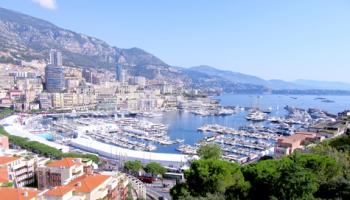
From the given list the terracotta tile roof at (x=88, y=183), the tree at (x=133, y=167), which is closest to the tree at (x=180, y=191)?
the terracotta tile roof at (x=88, y=183)

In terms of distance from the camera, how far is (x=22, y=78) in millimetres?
72938

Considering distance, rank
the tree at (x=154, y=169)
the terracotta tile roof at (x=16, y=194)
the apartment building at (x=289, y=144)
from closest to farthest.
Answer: the terracotta tile roof at (x=16, y=194), the tree at (x=154, y=169), the apartment building at (x=289, y=144)

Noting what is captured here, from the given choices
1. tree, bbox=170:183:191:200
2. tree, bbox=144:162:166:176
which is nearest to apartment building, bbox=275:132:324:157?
tree, bbox=144:162:166:176

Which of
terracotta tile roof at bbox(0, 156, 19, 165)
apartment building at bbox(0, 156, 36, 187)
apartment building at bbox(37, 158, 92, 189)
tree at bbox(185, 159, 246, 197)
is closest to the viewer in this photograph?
tree at bbox(185, 159, 246, 197)

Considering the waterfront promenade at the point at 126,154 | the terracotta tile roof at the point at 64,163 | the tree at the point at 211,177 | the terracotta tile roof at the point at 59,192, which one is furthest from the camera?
the waterfront promenade at the point at 126,154

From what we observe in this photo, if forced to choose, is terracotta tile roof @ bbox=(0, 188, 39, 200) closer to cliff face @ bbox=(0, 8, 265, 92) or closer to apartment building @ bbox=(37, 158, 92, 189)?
apartment building @ bbox=(37, 158, 92, 189)

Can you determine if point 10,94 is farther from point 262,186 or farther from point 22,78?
point 262,186

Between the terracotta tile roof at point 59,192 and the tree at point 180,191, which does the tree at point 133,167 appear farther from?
the terracotta tile roof at point 59,192

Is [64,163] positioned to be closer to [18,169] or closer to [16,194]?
[18,169]

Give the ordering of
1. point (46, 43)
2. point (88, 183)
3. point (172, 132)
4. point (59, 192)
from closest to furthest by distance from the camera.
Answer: point (59, 192), point (88, 183), point (172, 132), point (46, 43)

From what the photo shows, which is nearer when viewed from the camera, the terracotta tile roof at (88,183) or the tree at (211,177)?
the tree at (211,177)

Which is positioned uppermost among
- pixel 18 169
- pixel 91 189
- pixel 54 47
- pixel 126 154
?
pixel 54 47

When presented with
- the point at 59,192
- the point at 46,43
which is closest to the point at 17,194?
the point at 59,192

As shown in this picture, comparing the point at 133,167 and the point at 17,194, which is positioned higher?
the point at 17,194
